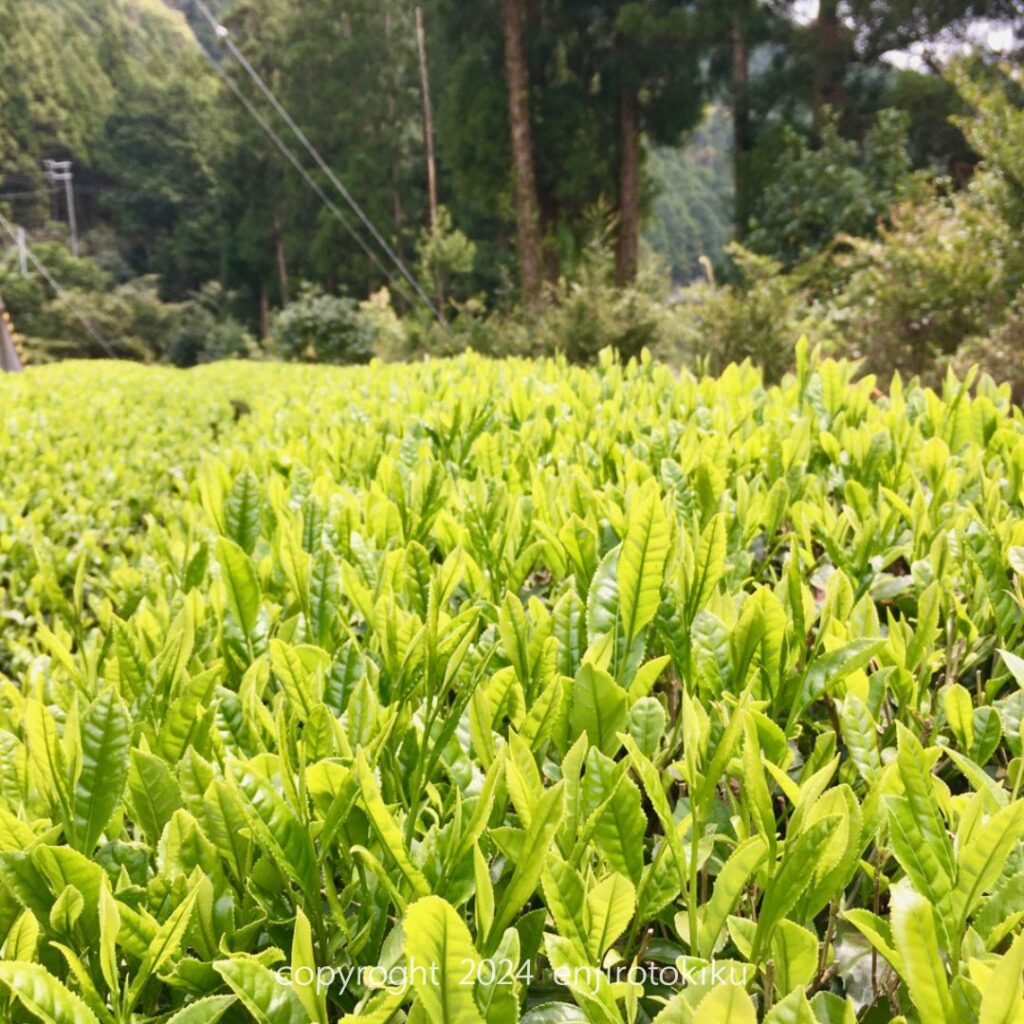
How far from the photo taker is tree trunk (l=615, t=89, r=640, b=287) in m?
21.2

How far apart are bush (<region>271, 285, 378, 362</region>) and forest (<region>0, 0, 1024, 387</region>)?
0.18 feet

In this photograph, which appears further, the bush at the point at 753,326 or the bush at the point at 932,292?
the bush at the point at 753,326

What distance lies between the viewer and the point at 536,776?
2.46ft

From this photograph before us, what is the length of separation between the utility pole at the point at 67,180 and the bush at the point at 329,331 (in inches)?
1500

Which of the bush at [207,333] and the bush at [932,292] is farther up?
the bush at [932,292]

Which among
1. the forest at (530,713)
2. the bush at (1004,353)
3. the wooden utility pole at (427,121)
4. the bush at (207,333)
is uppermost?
the wooden utility pole at (427,121)

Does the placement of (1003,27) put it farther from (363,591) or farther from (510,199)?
(363,591)

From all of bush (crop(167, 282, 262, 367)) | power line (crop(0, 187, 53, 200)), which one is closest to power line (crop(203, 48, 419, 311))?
bush (crop(167, 282, 262, 367))

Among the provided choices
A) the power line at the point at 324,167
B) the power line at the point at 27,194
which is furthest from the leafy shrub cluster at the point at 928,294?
the power line at the point at 27,194

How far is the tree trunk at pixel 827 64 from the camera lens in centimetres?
2067

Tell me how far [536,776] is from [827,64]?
24452mm

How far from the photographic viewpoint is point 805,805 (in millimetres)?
687

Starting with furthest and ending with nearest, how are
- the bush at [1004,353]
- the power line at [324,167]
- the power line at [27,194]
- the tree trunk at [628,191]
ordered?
the power line at [27,194]
the tree trunk at [628,191]
the power line at [324,167]
the bush at [1004,353]

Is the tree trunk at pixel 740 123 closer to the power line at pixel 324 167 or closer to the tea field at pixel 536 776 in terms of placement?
the power line at pixel 324 167
